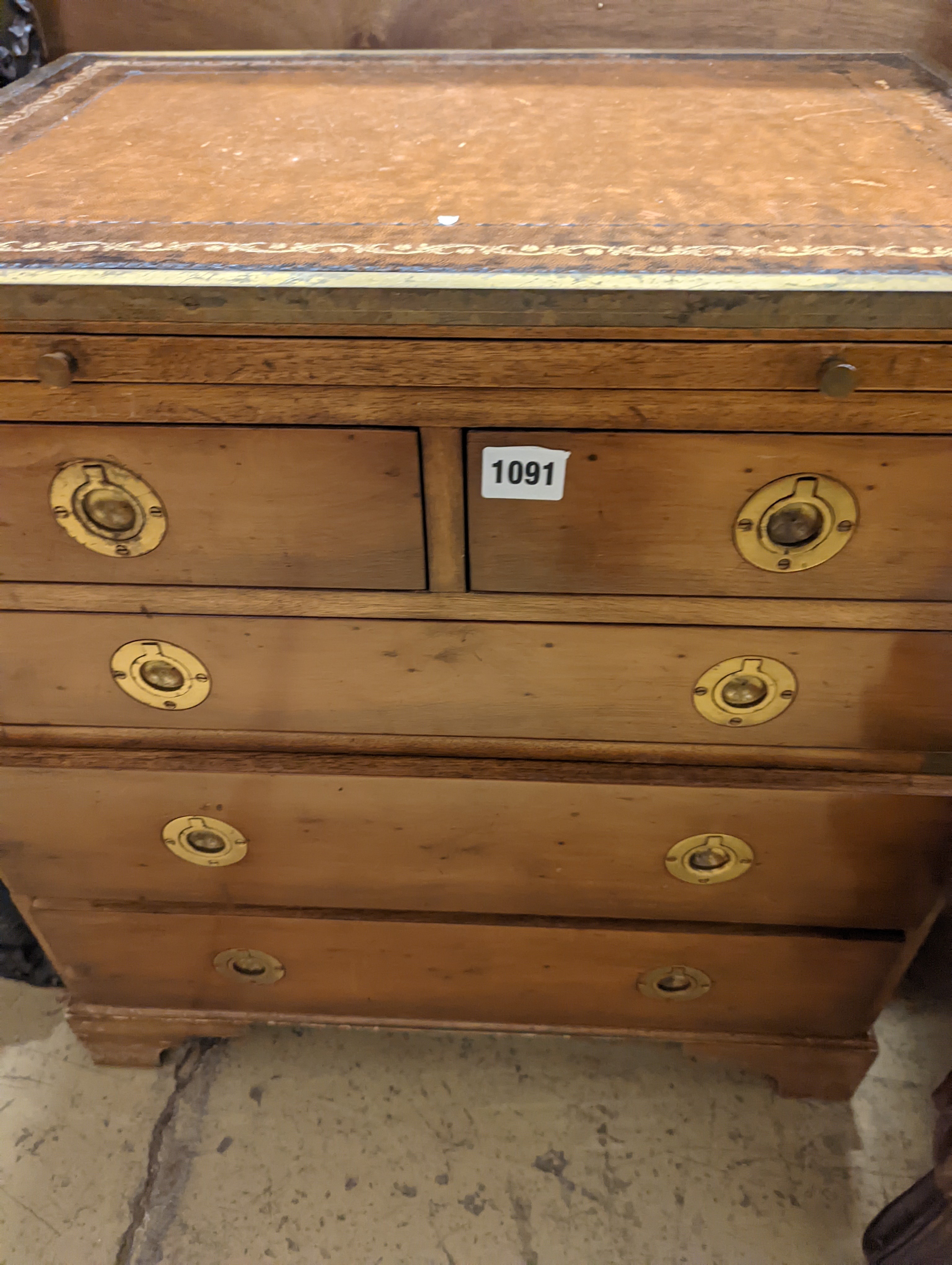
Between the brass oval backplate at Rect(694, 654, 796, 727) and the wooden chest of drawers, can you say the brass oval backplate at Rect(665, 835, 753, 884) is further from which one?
the brass oval backplate at Rect(694, 654, 796, 727)

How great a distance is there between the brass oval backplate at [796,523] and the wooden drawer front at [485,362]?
0.08 meters

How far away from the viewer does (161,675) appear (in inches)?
36.1

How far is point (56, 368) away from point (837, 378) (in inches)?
23.6

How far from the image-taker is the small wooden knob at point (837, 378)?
2.15 feet

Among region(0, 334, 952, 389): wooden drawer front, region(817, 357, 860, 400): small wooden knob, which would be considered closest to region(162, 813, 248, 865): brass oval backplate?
region(0, 334, 952, 389): wooden drawer front

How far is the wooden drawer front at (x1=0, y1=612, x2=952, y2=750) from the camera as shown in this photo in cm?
85

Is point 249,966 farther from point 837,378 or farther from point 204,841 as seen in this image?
point 837,378

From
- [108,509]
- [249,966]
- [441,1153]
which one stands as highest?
[108,509]

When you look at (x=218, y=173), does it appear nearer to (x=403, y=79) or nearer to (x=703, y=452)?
(x=403, y=79)

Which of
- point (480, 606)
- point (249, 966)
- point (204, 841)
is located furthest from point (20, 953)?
point (480, 606)

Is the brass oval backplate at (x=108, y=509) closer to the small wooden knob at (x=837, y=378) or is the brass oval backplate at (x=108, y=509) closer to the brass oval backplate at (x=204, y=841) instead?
the brass oval backplate at (x=204, y=841)

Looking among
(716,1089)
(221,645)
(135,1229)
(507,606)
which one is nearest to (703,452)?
(507,606)

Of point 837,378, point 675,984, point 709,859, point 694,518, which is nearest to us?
point 837,378

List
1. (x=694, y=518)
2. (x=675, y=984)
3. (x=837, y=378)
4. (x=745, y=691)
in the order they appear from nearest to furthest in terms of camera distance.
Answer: (x=837, y=378) < (x=694, y=518) < (x=745, y=691) < (x=675, y=984)
